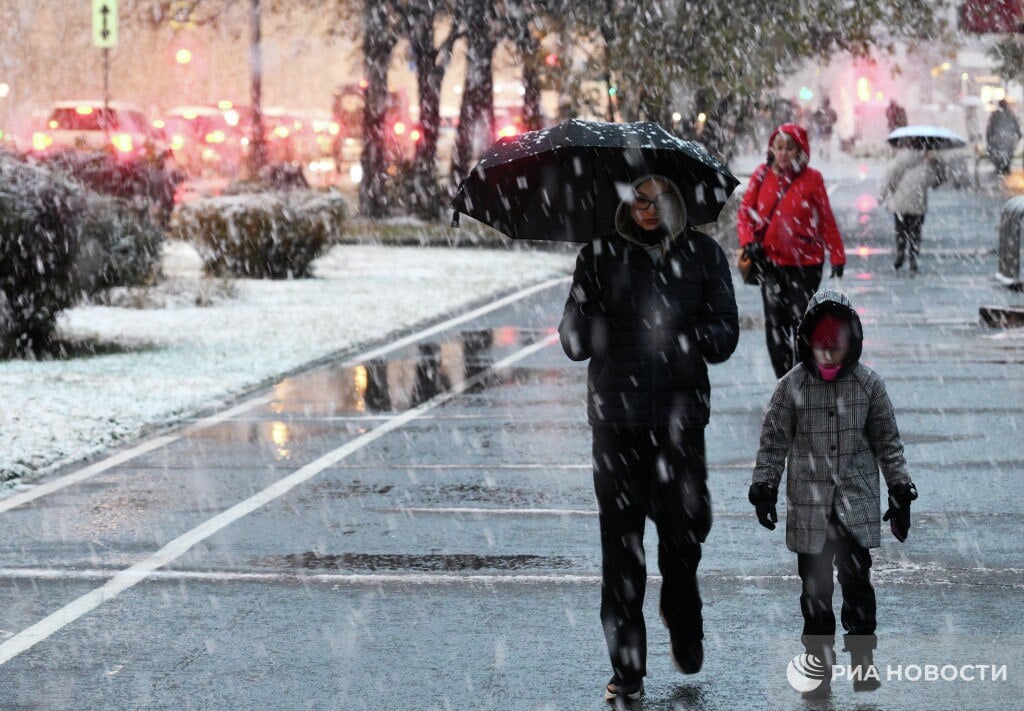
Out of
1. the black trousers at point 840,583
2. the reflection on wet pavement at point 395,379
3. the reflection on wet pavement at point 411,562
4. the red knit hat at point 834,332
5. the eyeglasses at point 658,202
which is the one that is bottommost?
the reflection on wet pavement at point 395,379

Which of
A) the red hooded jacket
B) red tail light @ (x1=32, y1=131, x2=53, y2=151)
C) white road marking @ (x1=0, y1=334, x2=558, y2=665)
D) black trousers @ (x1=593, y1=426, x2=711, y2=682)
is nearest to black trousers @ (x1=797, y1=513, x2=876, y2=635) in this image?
black trousers @ (x1=593, y1=426, x2=711, y2=682)

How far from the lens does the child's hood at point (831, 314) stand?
238 inches

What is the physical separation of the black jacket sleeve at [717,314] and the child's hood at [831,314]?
213 mm

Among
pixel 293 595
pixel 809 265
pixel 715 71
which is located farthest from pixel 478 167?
pixel 715 71

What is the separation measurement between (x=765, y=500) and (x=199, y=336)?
1209cm

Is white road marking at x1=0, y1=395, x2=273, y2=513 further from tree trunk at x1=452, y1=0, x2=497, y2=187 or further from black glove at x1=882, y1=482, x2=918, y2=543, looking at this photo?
tree trunk at x1=452, y1=0, x2=497, y2=187

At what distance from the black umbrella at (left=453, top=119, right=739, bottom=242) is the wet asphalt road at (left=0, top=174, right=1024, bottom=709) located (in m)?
1.46

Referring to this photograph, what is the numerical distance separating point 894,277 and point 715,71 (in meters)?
8.09

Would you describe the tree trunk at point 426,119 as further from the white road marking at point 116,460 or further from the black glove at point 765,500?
the black glove at point 765,500

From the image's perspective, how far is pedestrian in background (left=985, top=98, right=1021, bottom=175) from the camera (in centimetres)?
4675

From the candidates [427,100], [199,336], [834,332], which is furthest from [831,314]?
[427,100]

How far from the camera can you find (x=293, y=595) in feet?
25.2

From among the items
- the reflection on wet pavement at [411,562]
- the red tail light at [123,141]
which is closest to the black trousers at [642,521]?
the reflection on wet pavement at [411,562]

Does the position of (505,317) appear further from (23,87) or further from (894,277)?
(23,87)
